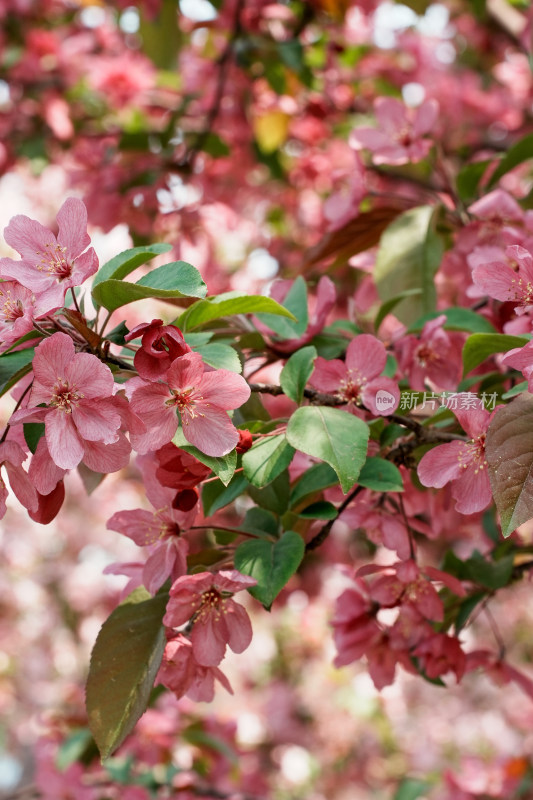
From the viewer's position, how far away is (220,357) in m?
0.68

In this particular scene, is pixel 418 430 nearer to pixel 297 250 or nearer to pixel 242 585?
pixel 242 585

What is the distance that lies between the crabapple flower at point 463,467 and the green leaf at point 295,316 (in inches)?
8.6

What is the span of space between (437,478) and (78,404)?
0.32 meters

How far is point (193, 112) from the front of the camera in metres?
2.26

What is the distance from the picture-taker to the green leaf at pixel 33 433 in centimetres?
69

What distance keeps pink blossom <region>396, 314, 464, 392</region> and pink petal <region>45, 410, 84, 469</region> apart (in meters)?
0.42

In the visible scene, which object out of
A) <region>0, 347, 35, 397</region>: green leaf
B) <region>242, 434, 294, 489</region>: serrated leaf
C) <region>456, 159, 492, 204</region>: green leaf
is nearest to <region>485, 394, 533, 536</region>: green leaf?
<region>242, 434, 294, 489</region>: serrated leaf

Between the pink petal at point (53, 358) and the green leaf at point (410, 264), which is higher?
the pink petal at point (53, 358)

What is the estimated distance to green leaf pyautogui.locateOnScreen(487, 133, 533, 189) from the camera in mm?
1157

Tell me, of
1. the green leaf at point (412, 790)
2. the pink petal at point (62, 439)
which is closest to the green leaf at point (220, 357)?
the pink petal at point (62, 439)

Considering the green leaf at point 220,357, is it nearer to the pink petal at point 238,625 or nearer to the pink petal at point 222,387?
the pink petal at point 222,387

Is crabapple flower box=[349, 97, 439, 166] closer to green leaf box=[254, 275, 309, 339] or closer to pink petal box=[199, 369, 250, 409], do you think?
green leaf box=[254, 275, 309, 339]

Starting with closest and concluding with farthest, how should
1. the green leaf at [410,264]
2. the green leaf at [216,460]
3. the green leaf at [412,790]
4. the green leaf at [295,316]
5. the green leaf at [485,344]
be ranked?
the green leaf at [216,460] < the green leaf at [485,344] < the green leaf at [295,316] < the green leaf at [410,264] < the green leaf at [412,790]

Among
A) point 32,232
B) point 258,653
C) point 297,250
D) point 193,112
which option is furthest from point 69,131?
point 258,653
